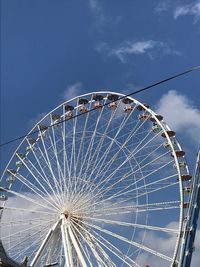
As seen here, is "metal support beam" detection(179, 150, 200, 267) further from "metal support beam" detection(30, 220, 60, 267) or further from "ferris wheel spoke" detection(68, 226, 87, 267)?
"metal support beam" detection(30, 220, 60, 267)

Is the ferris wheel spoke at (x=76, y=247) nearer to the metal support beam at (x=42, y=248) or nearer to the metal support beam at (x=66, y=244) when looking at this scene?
the metal support beam at (x=66, y=244)

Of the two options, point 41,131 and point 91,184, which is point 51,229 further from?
point 41,131

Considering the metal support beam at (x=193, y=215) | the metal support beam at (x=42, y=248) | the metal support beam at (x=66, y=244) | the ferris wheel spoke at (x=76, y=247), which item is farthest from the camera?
the metal support beam at (x=42, y=248)

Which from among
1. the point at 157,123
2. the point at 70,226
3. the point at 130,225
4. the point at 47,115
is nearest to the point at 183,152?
the point at 157,123

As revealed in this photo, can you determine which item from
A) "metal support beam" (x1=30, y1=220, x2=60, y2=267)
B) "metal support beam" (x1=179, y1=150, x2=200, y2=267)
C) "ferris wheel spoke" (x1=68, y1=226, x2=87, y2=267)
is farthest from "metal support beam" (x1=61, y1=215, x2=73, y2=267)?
"metal support beam" (x1=179, y1=150, x2=200, y2=267)

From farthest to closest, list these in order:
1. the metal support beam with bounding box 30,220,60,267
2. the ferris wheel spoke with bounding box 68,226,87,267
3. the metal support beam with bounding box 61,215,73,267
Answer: the metal support beam with bounding box 30,220,60,267, the metal support beam with bounding box 61,215,73,267, the ferris wheel spoke with bounding box 68,226,87,267

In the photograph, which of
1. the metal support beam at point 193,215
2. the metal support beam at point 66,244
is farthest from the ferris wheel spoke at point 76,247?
the metal support beam at point 193,215

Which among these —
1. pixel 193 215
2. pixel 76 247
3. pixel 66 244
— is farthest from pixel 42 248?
pixel 193 215

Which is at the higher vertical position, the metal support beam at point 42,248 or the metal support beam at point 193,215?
the metal support beam at point 193,215

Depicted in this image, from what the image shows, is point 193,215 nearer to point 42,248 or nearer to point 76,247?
point 76,247

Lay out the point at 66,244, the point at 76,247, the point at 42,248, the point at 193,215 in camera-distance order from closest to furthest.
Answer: the point at 193,215 → the point at 76,247 → the point at 66,244 → the point at 42,248

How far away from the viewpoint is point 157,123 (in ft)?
135

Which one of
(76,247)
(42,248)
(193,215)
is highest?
(193,215)

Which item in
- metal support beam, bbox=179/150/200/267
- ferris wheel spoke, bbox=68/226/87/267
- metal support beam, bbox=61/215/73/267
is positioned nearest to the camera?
metal support beam, bbox=179/150/200/267
